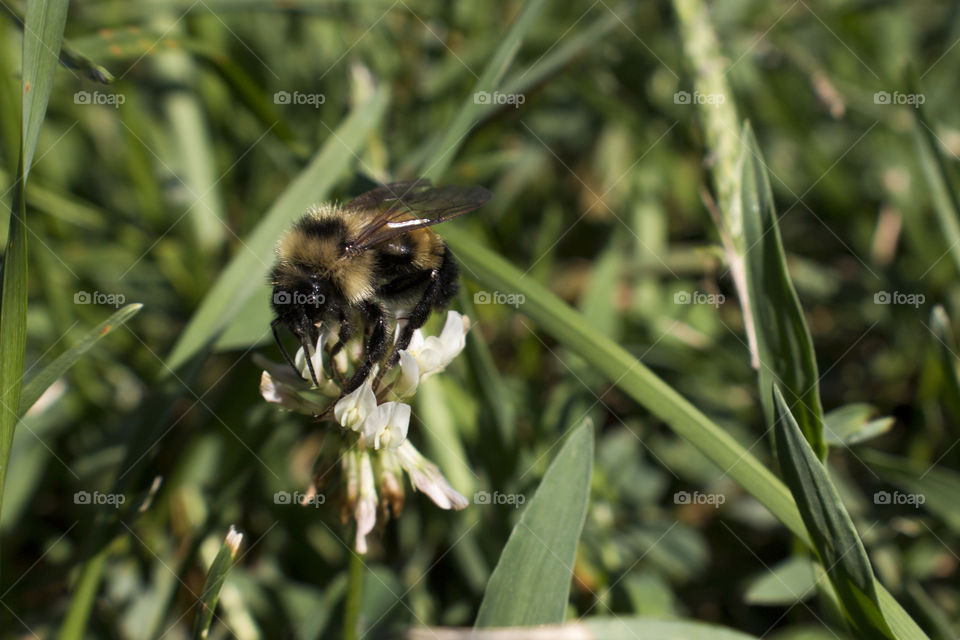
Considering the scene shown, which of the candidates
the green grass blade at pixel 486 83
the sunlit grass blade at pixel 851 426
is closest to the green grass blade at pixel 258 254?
the green grass blade at pixel 486 83

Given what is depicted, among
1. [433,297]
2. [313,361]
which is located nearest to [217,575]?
[313,361]

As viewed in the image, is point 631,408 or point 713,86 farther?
point 631,408

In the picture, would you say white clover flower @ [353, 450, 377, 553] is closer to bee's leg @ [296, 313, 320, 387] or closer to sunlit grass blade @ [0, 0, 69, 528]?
bee's leg @ [296, 313, 320, 387]

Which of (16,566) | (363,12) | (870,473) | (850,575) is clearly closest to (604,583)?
(850,575)

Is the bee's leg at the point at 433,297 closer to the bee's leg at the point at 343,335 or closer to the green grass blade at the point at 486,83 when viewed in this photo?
the bee's leg at the point at 343,335

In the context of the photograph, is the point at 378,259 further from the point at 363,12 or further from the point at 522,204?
the point at 363,12

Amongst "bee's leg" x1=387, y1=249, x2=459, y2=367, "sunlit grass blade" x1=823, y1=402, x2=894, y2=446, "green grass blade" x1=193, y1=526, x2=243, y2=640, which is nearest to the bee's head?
"bee's leg" x1=387, y1=249, x2=459, y2=367
